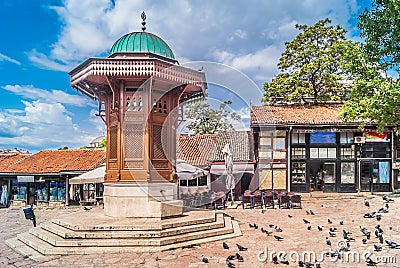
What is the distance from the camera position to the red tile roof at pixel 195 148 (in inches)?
892

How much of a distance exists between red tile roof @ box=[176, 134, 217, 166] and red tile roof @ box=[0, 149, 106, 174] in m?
5.10

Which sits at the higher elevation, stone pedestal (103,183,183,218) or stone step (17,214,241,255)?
stone pedestal (103,183,183,218)

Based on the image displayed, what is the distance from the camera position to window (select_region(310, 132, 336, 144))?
20.1m

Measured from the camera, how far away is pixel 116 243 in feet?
27.6

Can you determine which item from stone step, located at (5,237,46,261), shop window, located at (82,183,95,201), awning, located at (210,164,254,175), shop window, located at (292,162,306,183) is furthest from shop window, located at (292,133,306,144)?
stone step, located at (5,237,46,261)

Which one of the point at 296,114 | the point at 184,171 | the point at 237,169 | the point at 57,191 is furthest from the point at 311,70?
the point at 57,191

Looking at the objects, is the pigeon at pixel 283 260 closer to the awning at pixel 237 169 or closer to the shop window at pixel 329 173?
the awning at pixel 237 169

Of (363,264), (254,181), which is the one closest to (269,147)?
(254,181)

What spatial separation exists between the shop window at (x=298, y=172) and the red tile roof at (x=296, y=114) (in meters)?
2.60

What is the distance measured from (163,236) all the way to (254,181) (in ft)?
43.2

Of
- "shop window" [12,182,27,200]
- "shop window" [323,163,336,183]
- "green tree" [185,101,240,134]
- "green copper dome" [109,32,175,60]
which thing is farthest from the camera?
"green tree" [185,101,240,134]

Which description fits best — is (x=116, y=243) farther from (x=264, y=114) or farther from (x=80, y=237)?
(x=264, y=114)

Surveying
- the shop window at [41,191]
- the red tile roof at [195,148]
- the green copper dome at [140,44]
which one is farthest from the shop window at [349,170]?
the shop window at [41,191]

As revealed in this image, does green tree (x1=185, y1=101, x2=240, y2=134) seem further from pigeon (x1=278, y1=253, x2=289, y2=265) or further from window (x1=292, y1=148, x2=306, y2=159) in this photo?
pigeon (x1=278, y1=253, x2=289, y2=265)
